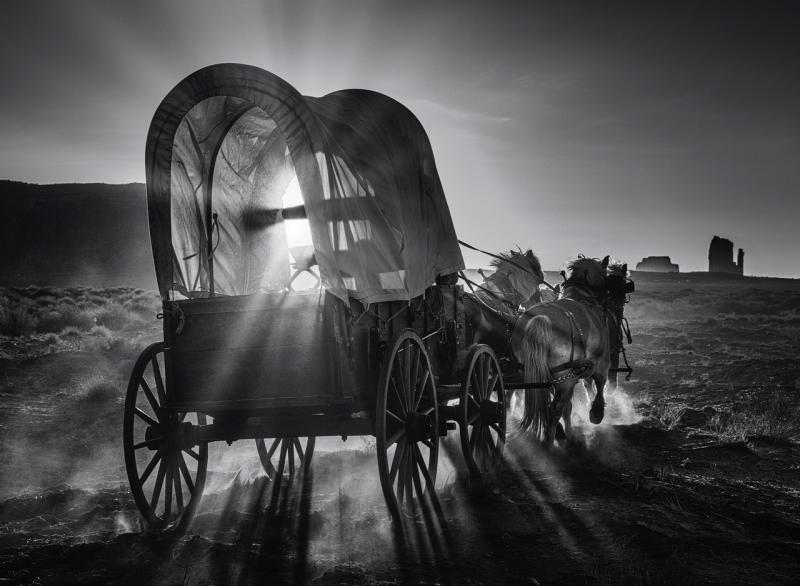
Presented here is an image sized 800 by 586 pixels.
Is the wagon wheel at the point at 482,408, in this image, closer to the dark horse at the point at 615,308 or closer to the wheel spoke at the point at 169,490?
the wheel spoke at the point at 169,490

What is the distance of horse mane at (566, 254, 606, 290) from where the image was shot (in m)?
9.04

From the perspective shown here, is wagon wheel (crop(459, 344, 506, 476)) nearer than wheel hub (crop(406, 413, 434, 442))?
No

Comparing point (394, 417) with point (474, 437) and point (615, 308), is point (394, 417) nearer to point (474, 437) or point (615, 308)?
point (474, 437)

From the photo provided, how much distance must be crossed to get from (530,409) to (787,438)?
10.7 ft

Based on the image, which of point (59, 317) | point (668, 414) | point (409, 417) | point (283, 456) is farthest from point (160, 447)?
point (59, 317)

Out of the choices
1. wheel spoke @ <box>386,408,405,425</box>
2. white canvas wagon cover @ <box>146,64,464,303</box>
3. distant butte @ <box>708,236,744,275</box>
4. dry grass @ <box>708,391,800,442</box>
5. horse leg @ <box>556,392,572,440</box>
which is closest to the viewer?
white canvas wagon cover @ <box>146,64,464,303</box>

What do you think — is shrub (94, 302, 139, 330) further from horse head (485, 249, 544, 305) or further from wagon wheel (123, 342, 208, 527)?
wagon wheel (123, 342, 208, 527)

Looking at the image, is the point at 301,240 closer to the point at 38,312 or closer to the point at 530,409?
the point at 530,409

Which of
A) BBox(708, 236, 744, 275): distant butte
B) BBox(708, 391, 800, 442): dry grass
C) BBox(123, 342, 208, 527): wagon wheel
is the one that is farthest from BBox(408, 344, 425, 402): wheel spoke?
BBox(708, 236, 744, 275): distant butte

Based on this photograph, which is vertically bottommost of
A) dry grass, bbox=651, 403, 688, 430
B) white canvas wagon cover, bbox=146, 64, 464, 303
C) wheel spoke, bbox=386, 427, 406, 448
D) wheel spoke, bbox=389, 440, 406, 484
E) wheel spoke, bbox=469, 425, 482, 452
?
dry grass, bbox=651, 403, 688, 430

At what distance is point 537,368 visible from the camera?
7.30 m

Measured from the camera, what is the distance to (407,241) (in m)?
5.06

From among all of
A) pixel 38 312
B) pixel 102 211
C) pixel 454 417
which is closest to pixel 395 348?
pixel 454 417

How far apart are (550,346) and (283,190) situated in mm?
3710
